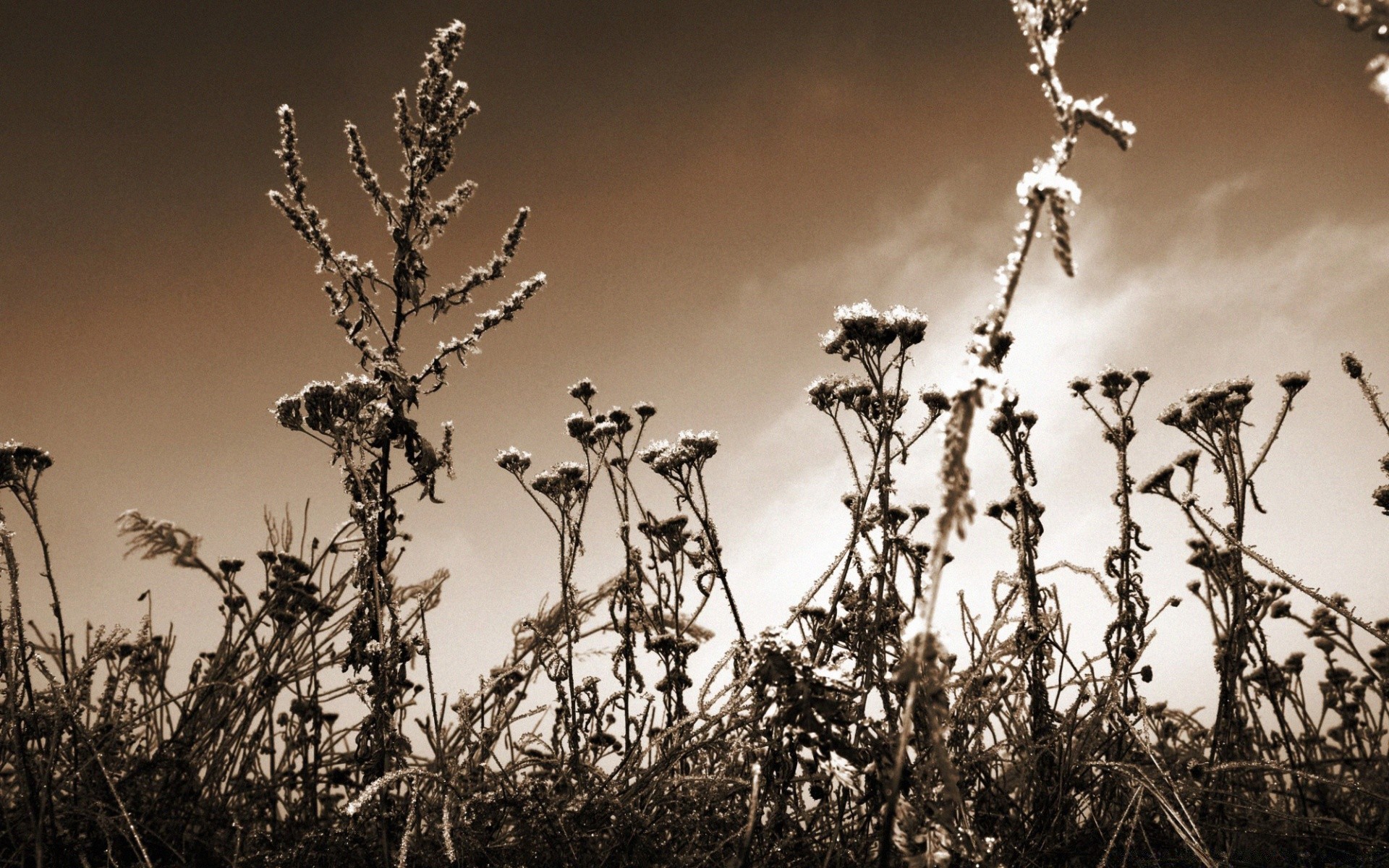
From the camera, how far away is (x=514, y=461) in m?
4.87

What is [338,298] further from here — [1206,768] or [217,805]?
[1206,768]

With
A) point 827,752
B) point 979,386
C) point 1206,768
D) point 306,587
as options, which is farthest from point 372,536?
point 1206,768

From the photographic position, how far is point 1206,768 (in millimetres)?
2297

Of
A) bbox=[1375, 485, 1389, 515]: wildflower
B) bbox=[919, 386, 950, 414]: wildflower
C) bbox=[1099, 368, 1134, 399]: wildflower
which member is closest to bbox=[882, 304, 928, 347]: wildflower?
bbox=[919, 386, 950, 414]: wildflower

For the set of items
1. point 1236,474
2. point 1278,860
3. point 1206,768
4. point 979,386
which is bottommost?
point 1278,860

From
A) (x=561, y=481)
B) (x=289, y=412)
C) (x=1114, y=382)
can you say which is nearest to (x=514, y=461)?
(x=561, y=481)

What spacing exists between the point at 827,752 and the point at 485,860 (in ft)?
4.70

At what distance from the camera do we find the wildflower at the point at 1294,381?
4168 millimetres

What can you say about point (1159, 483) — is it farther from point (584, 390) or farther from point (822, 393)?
point (584, 390)

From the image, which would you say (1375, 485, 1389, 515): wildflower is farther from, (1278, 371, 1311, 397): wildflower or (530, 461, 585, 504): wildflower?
(530, 461, 585, 504): wildflower

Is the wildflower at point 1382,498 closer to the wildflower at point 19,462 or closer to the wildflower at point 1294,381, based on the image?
the wildflower at point 1294,381

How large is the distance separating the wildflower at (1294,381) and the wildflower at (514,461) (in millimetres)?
4447

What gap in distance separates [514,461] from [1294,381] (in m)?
4.57

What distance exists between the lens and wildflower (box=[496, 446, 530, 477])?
16.0 feet
